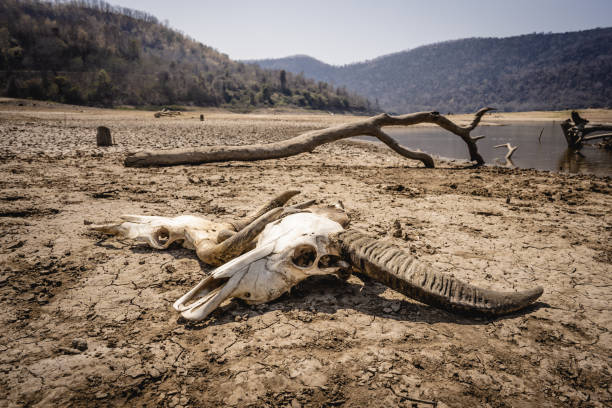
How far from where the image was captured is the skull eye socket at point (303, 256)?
97.6 inches

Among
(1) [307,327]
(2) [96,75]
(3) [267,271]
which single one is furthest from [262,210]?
(2) [96,75]

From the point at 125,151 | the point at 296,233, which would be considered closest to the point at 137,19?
the point at 125,151

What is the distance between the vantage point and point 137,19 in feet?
474

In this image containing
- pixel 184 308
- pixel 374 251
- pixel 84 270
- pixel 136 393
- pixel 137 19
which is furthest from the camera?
pixel 137 19

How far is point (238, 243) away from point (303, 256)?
1.87 ft

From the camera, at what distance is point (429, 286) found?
2.27 meters

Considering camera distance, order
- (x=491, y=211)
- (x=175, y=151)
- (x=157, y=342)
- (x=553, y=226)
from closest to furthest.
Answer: (x=157, y=342)
(x=553, y=226)
(x=491, y=211)
(x=175, y=151)

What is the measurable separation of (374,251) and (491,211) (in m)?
3.55

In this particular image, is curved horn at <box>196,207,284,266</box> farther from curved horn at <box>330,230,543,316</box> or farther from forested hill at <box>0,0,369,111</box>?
forested hill at <box>0,0,369,111</box>

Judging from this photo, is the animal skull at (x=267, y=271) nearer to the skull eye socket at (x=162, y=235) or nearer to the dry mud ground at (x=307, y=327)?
the dry mud ground at (x=307, y=327)

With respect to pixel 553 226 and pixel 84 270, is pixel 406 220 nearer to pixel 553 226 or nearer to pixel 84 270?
pixel 553 226

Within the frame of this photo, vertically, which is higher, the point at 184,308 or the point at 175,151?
the point at 175,151

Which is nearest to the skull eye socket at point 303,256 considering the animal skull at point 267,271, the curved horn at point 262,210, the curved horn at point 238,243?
the animal skull at point 267,271

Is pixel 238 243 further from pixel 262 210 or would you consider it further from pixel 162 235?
pixel 162 235
